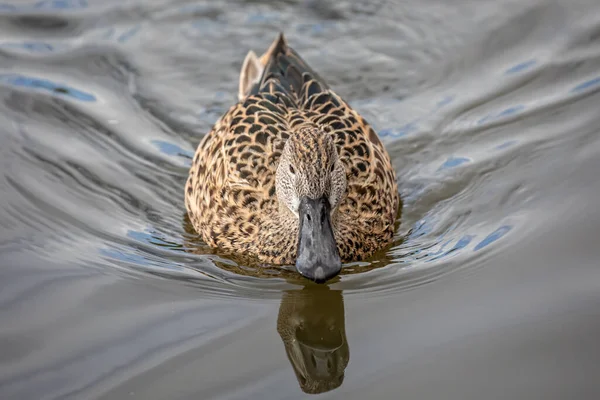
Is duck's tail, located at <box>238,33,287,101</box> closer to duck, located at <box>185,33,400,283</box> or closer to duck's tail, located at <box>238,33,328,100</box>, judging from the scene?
duck's tail, located at <box>238,33,328,100</box>

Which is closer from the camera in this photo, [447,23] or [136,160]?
[136,160]

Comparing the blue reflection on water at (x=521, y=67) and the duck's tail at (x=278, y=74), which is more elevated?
the duck's tail at (x=278, y=74)

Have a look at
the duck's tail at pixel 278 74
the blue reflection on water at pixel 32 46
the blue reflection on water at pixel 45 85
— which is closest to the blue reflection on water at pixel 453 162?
the duck's tail at pixel 278 74

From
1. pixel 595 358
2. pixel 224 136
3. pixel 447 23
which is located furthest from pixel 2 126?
pixel 595 358

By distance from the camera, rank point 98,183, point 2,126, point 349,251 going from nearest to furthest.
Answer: point 349,251, point 98,183, point 2,126

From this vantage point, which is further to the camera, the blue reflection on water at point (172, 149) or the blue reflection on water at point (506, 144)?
the blue reflection on water at point (172, 149)

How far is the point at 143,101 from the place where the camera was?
8.39 m

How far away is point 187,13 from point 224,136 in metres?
3.45

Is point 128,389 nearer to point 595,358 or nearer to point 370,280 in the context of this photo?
point 370,280

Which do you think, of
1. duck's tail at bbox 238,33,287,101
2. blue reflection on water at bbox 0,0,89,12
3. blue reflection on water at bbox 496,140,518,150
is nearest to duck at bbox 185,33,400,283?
duck's tail at bbox 238,33,287,101

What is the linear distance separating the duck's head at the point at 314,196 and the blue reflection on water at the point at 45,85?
10.9ft

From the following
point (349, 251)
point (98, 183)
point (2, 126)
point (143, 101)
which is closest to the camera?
point (349, 251)

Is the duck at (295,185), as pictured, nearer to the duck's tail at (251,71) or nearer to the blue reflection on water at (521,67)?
the duck's tail at (251,71)

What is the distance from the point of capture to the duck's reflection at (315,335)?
4.93 meters
